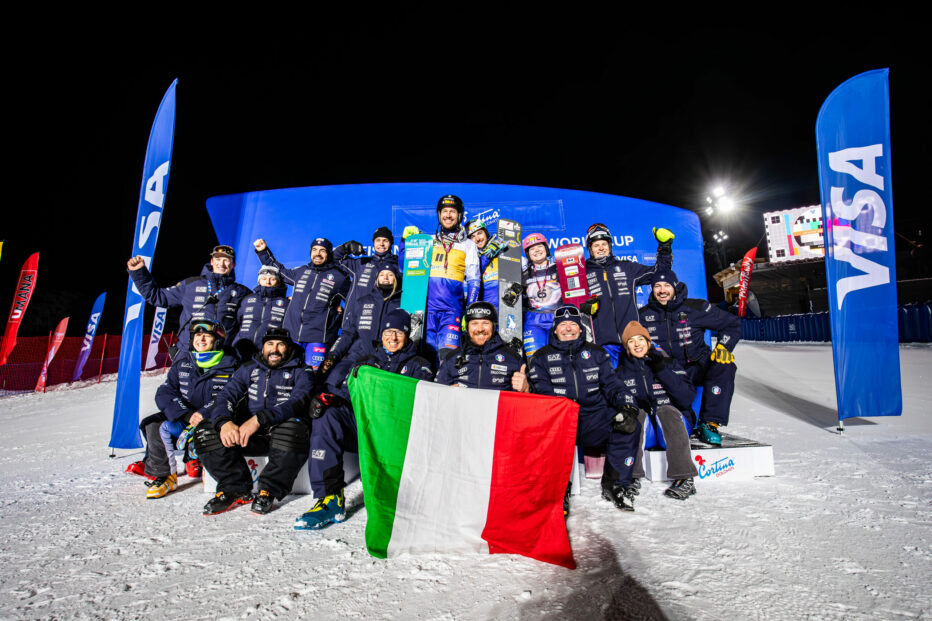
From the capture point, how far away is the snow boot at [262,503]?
2.80 metres

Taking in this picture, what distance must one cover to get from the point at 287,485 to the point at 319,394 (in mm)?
711

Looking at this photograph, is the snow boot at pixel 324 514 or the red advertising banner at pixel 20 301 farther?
the red advertising banner at pixel 20 301

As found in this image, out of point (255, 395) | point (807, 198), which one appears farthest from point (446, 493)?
point (807, 198)

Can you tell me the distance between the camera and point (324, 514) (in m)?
2.62

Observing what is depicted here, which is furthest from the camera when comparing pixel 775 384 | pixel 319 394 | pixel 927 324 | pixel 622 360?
pixel 927 324

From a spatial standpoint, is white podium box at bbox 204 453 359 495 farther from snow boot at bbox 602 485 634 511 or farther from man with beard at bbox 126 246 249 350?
snow boot at bbox 602 485 634 511

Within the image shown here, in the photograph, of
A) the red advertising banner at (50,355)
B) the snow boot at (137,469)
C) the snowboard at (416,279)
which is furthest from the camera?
the red advertising banner at (50,355)

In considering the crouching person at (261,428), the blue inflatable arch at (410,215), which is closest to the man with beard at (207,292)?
the blue inflatable arch at (410,215)

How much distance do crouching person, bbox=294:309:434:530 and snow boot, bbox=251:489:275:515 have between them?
12.8 inches

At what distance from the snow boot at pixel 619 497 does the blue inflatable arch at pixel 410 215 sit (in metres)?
4.50

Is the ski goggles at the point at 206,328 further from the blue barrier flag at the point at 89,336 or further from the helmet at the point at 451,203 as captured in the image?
the blue barrier flag at the point at 89,336

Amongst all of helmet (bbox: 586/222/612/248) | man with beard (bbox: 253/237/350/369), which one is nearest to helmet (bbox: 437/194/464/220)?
man with beard (bbox: 253/237/350/369)

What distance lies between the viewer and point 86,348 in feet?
39.9

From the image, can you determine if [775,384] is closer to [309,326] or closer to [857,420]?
[857,420]
